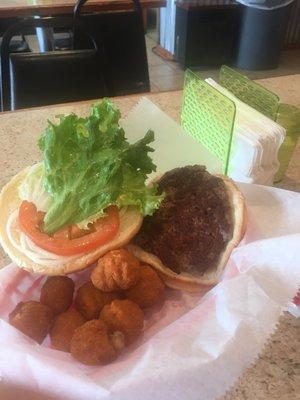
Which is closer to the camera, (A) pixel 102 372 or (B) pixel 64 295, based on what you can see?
(A) pixel 102 372

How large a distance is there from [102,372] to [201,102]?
58 centimetres

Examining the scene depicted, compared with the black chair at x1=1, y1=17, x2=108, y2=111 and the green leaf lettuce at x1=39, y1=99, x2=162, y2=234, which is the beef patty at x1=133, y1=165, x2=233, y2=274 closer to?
the green leaf lettuce at x1=39, y1=99, x2=162, y2=234

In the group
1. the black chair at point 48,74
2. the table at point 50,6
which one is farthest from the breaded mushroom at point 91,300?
the table at point 50,6

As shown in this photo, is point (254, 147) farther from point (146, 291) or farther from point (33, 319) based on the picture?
point (33, 319)

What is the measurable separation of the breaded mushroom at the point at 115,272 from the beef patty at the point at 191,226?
8cm

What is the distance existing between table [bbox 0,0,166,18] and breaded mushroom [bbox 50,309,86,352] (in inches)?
84.6

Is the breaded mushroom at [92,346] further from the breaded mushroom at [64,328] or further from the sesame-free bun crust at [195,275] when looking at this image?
the sesame-free bun crust at [195,275]

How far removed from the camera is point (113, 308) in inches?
24.5

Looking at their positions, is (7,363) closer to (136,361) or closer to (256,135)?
(136,361)

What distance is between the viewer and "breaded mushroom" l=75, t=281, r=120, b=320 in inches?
25.2

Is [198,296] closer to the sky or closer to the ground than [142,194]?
closer to the ground

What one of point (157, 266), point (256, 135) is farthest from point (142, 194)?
point (256, 135)

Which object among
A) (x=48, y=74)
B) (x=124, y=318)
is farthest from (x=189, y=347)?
(x=48, y=74)

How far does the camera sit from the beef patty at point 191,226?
72 centimetres
